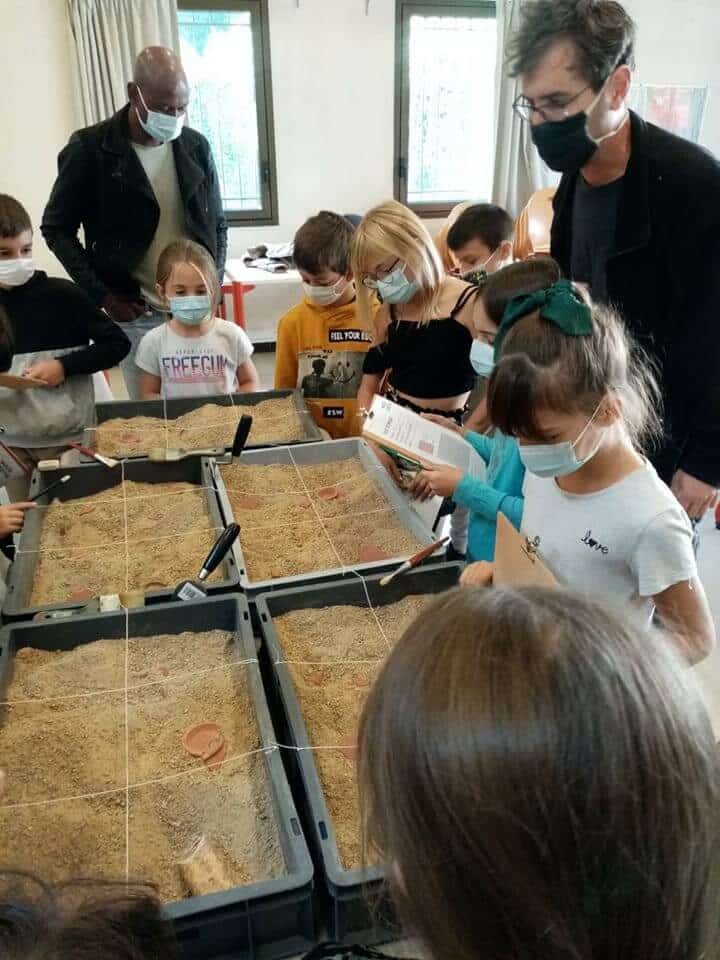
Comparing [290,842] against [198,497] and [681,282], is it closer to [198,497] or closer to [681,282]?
[198,497]

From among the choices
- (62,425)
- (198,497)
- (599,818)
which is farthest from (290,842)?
(62,425)

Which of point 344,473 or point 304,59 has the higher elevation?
point 304,59

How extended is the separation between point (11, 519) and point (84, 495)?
0.27 m

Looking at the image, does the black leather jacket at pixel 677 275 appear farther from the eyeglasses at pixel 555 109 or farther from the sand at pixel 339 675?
the sand at pixel 339 675

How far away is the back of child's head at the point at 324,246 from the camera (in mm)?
2055

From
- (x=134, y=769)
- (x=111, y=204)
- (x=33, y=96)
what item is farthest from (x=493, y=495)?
(x=33, y=96)

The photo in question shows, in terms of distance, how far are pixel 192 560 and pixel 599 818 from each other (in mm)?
1170

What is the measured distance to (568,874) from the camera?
1.43 ft

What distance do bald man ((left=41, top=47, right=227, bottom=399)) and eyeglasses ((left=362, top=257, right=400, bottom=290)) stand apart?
2.97ft

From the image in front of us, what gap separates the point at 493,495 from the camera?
1425 mm

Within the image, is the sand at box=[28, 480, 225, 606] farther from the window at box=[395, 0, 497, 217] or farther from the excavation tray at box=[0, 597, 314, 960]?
the window at box=[395, 0, 497, 217]

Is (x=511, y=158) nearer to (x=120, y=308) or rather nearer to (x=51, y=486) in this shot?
(x=120, y=308)

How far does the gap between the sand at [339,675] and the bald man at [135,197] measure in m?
1.49

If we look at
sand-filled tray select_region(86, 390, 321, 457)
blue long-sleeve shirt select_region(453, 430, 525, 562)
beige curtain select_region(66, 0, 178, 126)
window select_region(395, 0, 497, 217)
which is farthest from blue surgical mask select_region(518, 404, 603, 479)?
window select_region(395, 0, 497, 217)
